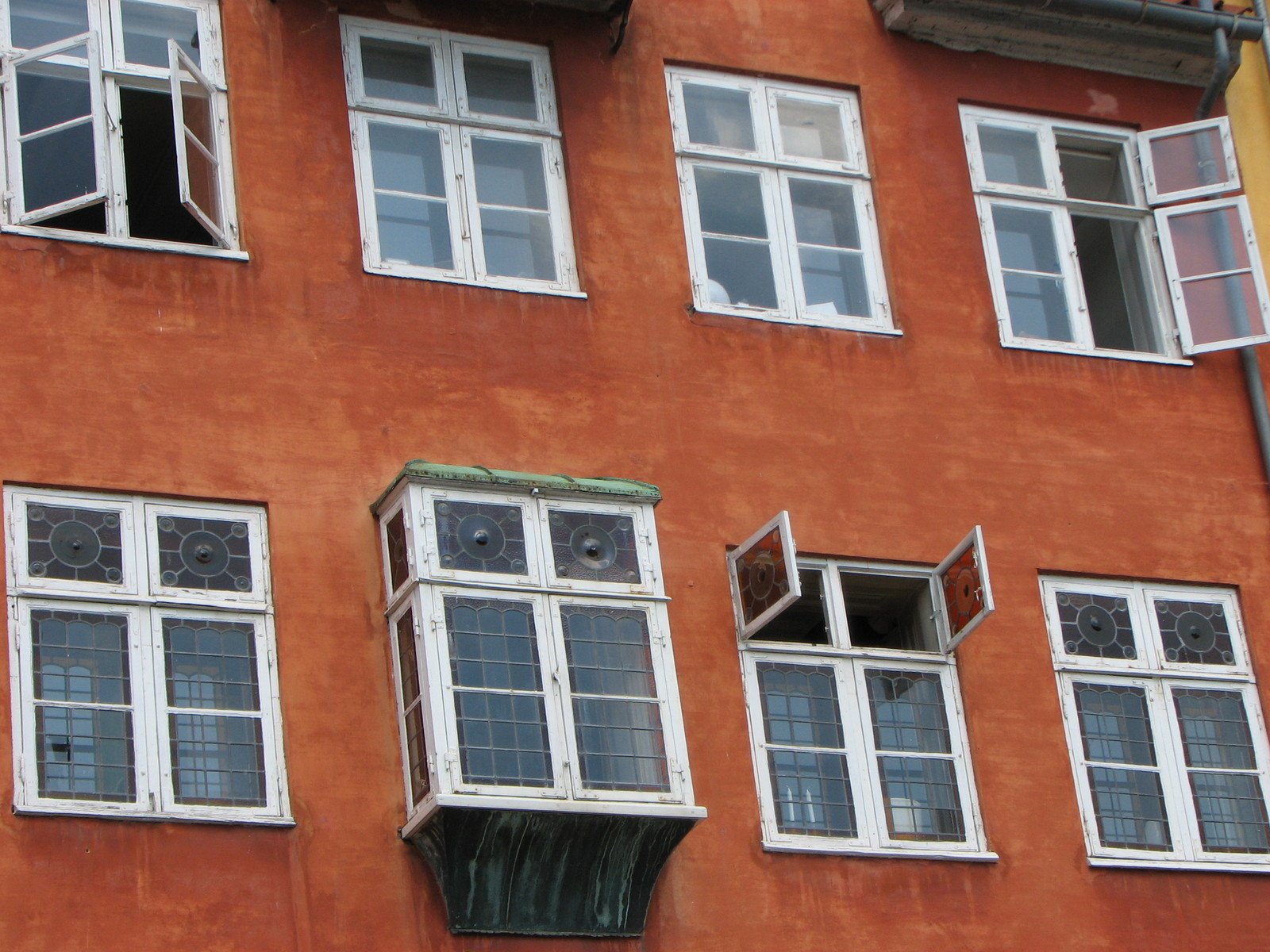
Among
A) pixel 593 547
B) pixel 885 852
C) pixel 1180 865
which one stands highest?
pixel 593 547

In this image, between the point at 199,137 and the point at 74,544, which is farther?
the point at 199,137

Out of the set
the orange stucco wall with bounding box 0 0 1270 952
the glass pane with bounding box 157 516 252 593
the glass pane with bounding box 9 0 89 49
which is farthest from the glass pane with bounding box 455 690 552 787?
the glass pane with bounding box 9 0 89 49

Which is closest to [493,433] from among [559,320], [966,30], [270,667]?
[559,320]

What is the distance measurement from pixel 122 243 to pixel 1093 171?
21.7ft

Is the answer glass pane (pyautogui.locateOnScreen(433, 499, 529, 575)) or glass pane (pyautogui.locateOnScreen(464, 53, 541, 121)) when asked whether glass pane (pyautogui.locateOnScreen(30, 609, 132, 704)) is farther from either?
glass pane (pyautogui.locateOnScreen(464, 53, 541, 121))

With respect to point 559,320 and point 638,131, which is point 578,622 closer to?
point 559,320

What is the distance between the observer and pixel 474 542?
13.3 metres

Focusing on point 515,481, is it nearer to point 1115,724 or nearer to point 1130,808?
point 1115,724

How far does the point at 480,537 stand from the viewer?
13344 millimetres

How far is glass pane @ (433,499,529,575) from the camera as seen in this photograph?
13.2 m

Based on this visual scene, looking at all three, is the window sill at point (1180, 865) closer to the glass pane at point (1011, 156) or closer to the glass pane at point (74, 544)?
the glass pane at point (1011, 156)

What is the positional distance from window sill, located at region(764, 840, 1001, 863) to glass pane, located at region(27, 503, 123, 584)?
12.2ft

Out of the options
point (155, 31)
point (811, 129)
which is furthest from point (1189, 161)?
point (155, 31)

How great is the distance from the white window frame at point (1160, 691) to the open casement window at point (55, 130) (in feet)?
19.4
